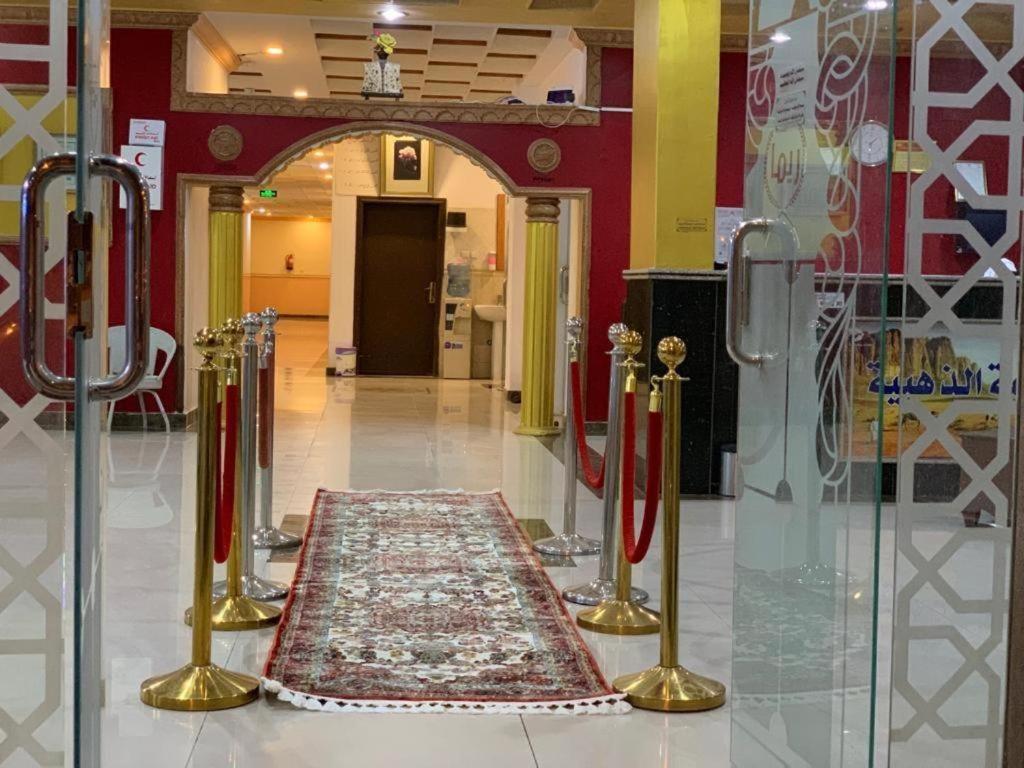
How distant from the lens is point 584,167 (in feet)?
34.7

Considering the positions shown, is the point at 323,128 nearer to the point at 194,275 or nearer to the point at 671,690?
the point at 194,275

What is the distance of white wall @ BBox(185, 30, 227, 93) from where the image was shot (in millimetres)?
10328

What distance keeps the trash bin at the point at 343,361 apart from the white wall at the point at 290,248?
58.1ft

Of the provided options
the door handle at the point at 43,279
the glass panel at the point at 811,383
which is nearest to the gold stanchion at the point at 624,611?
the glass panel at the point at 811,383

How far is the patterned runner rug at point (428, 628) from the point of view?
3.71 m

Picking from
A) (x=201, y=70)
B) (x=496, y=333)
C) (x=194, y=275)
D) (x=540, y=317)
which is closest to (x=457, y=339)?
(x=496, y=333)

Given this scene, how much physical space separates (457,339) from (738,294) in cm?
1391

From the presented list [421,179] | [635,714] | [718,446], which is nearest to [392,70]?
[718,446]

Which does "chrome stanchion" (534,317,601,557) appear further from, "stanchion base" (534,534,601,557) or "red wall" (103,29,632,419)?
"red wall" (103,29,632,419)

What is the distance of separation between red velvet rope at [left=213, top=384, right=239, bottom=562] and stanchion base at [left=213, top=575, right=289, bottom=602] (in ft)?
2.03

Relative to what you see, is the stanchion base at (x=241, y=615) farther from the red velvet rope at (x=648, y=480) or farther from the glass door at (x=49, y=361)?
the glass door at (x=49, y=361)

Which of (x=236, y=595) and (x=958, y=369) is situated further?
(x=236, y=595)

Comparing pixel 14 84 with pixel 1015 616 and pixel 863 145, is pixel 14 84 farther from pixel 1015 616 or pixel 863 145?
pixel 1015 616

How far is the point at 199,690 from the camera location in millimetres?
3619
